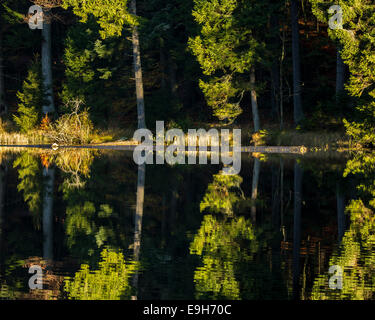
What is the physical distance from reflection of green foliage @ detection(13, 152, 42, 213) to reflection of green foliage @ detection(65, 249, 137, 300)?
5.43 m

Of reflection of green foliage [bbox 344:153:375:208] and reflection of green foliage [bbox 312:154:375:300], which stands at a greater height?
reflection of green foliage [bbox 344:153:375:208]

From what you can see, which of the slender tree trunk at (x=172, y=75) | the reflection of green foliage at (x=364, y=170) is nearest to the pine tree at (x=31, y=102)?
the slender tree trunk at (x=172, y=75)

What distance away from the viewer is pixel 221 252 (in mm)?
9195

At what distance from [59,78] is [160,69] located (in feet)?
38.1

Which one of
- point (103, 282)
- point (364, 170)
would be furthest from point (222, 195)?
point (103, 282)

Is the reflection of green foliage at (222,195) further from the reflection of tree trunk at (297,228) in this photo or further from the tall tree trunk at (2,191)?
the tall tree trunk at (2,191)

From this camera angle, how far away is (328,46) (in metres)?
39.7

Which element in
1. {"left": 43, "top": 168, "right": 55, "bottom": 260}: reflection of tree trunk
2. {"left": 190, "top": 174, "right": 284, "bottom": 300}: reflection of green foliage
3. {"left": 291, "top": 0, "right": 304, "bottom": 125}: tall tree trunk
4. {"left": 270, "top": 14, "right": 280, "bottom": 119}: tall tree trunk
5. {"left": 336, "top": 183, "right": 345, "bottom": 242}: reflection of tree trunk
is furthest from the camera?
{"left": 270, "top": 14, "right": 280, "bottom": 119}: tall tree trunk

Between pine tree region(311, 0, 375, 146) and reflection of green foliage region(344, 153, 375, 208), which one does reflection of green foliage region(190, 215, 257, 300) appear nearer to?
reflection of green foliage region(344, 153, 375, 208)

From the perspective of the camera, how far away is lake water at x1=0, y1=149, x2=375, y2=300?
733 centimetres

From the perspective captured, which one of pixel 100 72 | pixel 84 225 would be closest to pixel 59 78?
pixel 100 72

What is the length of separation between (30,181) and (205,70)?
1956 centimetres

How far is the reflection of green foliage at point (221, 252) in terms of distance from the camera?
7238 millimetres

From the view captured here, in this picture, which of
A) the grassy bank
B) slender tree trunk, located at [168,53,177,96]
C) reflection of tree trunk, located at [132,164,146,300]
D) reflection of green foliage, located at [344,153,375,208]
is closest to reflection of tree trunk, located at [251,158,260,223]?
reflection of tree trunk, located at [132,164,146,300]
